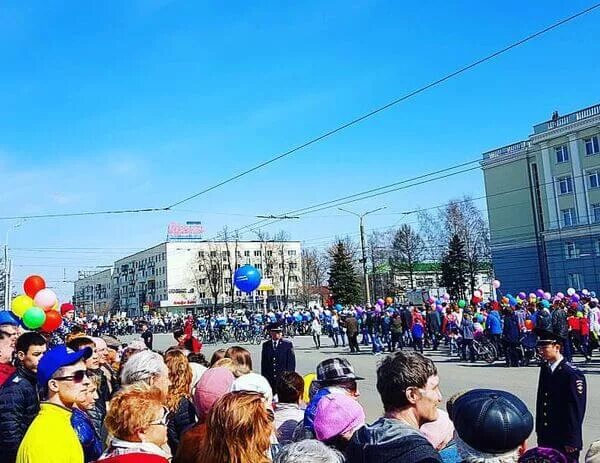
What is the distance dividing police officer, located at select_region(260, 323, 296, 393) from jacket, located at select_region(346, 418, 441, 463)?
7113 mm

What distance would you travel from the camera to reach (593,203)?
176 feet

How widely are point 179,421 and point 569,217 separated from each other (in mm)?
56623

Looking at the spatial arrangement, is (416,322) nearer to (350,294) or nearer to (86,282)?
(350,294)

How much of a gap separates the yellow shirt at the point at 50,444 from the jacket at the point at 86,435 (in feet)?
1.24

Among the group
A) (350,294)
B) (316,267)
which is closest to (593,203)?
(350,294)

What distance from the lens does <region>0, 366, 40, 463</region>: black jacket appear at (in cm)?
432

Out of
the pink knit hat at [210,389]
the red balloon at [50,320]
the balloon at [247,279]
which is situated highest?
the balloon at [247,279]

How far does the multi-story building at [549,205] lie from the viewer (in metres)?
53.0

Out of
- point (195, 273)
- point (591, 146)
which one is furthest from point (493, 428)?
point (195, 273)

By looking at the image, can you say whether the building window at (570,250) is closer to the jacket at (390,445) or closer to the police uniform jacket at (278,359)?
the police uniform jacket at (278,359)

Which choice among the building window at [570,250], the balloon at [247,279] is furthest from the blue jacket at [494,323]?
the building window at [570,250]

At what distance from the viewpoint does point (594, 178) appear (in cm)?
5369

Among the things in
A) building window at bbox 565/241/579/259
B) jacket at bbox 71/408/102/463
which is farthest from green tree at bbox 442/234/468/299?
jacket at bbox 71/408/102/463

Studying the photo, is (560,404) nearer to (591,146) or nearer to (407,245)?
(591,146)
